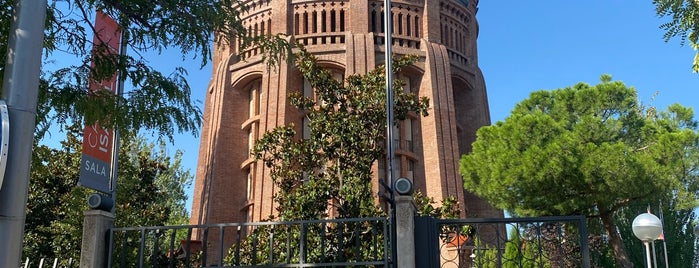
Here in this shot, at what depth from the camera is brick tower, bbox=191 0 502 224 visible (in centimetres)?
2706

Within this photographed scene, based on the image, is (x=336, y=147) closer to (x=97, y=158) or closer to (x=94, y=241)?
(x=97, y=158)

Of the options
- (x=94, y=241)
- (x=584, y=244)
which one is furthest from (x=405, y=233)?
(x=94, y=241)

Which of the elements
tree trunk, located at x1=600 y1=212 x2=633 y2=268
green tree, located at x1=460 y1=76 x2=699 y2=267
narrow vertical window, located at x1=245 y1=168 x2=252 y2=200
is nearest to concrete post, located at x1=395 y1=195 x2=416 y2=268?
green tree, located at x1=460 y1=76 x2=699 y2=267

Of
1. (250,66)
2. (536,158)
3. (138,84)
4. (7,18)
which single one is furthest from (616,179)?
(250,66)

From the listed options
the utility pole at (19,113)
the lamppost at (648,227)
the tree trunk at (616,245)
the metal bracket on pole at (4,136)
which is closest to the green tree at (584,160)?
the tree trunk at (616,245)

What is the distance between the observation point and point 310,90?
27.9m

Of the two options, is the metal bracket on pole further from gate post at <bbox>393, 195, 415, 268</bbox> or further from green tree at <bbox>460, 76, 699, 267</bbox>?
green tree at <bbox>460, 76, 699, 267</bbox>

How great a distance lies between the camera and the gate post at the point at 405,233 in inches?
250

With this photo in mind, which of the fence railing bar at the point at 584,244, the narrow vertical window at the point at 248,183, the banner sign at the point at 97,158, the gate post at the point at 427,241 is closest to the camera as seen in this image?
the fence railing bar at the point at 584,244

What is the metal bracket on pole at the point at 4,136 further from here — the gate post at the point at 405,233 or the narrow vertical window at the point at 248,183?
the narrow vertical window at the point at 248,183

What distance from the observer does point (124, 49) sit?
9492 mm

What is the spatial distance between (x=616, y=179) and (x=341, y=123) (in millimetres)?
7096

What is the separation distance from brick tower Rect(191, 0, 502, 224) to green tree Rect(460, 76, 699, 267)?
7352mm

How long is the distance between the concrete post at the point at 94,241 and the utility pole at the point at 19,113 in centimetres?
353
